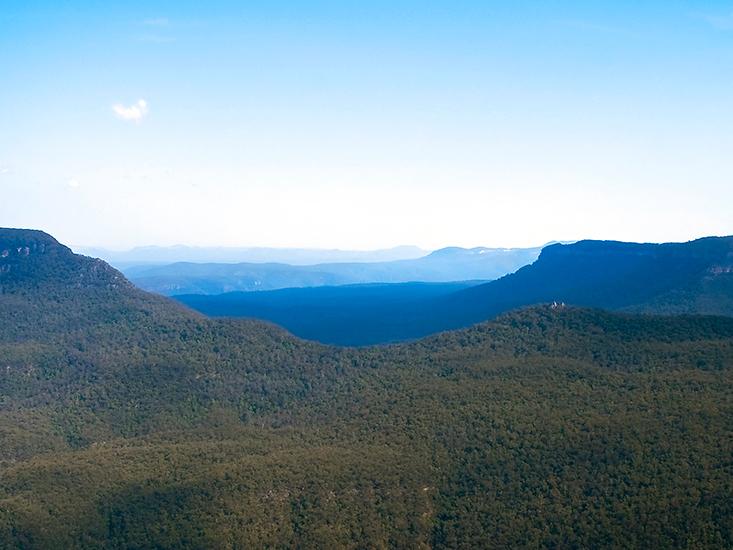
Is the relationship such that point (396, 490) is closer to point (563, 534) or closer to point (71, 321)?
point (563, 534)

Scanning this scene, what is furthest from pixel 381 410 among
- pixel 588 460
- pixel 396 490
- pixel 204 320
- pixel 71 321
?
pixel 71 321

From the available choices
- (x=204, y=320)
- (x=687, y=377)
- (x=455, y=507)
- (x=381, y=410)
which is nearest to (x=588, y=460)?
(x=455, y=507)

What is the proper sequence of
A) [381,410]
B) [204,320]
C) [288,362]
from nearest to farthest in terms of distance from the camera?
[381,410] → [288,362] → [204,320]

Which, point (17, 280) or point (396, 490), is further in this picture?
point (17, 280)

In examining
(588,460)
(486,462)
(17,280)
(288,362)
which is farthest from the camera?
(17,280)

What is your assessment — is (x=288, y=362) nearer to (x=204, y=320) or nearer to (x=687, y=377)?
(x=204, y=320)

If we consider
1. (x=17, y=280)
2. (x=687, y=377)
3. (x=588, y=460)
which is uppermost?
(x=17, y=280)

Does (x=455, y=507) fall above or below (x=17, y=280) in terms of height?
below
